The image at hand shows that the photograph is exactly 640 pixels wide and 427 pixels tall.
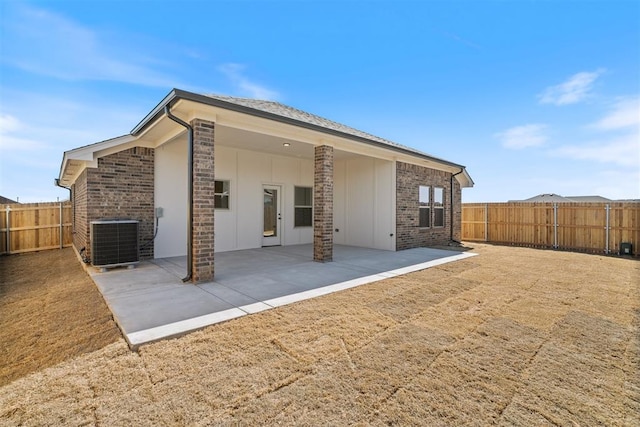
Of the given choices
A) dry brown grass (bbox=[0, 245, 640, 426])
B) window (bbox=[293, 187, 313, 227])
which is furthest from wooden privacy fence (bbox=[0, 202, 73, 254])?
dry brown grass (bbox=[0, 245, 640, 426])

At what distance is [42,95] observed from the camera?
729cm

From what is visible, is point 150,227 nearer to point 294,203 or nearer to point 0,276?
point 0,276

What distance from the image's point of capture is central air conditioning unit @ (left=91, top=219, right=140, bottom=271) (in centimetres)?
638

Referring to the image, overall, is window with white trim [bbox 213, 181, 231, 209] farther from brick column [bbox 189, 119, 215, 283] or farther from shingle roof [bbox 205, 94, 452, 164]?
brick column [bbox 189, 119, 215, 283]

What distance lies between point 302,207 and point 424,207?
494cm

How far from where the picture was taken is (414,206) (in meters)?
11.1

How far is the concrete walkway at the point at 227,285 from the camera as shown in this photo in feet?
12.3

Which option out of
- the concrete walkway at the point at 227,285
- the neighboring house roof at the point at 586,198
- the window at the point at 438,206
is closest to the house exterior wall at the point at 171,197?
the concrete walkway at the point at 227,285

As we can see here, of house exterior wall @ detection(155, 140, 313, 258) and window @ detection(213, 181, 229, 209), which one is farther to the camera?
window @ detection(213, 181, 229, 209)

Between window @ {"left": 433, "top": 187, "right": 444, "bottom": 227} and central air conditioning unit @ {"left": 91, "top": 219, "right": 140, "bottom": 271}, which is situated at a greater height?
window @ {"left": 433, "top": 187, "right": 444, "bottom": 227}

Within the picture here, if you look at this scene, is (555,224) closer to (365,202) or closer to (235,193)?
(365,202)

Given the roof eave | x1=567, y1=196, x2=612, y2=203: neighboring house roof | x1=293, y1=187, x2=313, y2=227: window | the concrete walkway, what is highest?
the roof eave

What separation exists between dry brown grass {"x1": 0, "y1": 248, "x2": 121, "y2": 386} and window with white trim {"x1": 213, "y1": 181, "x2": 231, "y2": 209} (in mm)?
3803

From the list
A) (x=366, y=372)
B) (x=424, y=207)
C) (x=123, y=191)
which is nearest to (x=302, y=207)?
(x=424, y=207)
